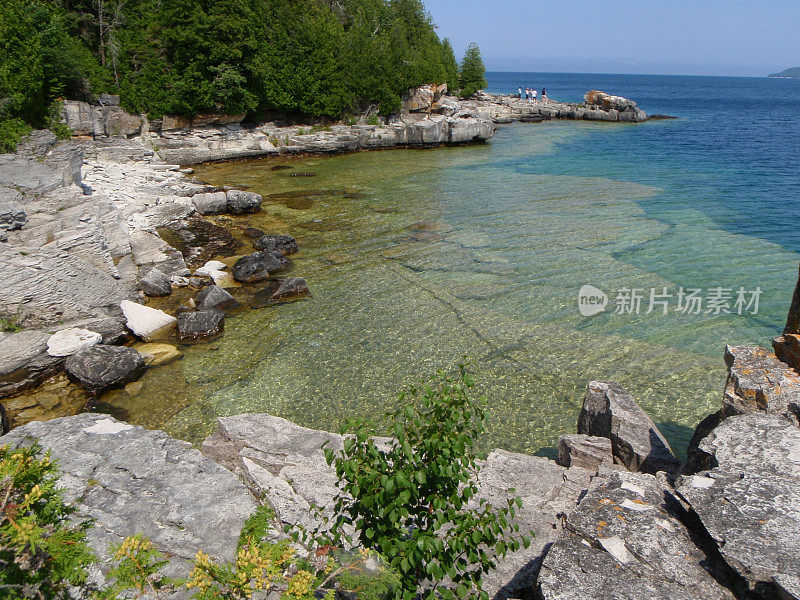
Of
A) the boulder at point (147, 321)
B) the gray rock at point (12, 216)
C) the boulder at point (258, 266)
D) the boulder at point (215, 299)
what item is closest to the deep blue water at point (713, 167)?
the boulder at point (258, 266)

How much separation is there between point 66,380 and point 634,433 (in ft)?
39.1

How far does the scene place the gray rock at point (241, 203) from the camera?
2486 centimetres

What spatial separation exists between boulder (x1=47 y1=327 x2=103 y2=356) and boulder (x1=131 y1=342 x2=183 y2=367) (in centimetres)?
98

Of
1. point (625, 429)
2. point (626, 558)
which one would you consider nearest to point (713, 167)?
point (625, 429)

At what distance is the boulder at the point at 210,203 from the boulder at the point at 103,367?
1378 cm

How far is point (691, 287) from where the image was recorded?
16.0 meters

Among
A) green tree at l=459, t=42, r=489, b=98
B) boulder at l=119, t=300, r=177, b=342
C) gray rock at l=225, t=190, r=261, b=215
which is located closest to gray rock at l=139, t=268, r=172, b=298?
boulder at l=119, t=300, r=177, b=342

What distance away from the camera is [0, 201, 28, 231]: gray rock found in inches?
523

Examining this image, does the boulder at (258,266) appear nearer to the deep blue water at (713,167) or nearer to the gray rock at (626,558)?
the gray rock at (626,558)

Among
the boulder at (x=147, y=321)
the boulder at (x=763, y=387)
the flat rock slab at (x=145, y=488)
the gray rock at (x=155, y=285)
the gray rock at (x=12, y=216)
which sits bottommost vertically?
the boulder at (x=147, y=321)

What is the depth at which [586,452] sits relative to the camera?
776cm

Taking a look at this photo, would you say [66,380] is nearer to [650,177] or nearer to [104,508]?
[104,508]

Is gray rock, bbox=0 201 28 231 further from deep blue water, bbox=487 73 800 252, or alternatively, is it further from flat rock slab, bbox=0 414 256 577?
deep blue water, bbox=487 73 800 252

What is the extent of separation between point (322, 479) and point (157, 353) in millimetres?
7866
